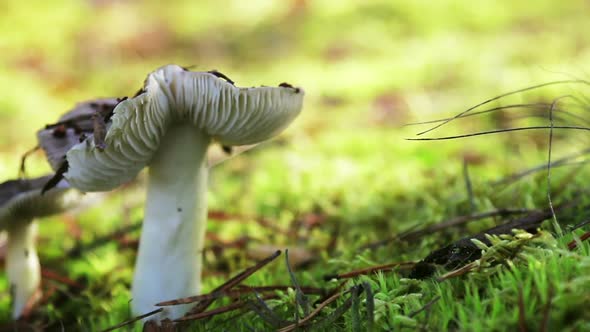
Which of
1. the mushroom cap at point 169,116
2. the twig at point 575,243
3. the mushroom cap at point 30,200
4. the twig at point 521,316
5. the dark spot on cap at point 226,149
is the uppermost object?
the mushroom cap at point 169,116

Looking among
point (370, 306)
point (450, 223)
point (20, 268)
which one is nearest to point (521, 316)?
point (370, 306)

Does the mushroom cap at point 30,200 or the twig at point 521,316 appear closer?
the twig at point 521,316

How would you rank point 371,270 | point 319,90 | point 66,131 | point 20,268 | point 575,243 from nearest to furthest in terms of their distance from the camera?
point 575,243
point 371,270
point 66,131
point 20,268
point 319,90

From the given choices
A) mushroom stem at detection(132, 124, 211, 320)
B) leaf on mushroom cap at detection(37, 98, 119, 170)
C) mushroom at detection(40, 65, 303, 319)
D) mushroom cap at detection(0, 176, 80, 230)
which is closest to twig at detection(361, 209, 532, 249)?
mushroom at detection(40, 65, 303, 319)

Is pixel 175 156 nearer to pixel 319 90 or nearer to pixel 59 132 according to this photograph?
pixel 59 132

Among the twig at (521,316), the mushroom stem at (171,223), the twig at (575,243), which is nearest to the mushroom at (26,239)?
the mushroom stem at (171,223)

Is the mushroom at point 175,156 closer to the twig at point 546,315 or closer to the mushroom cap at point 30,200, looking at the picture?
the mushroom cap at point 30,200

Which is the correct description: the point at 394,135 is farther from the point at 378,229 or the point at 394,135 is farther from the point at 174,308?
the point at 174,308

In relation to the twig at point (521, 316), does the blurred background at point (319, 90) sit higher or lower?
higher
